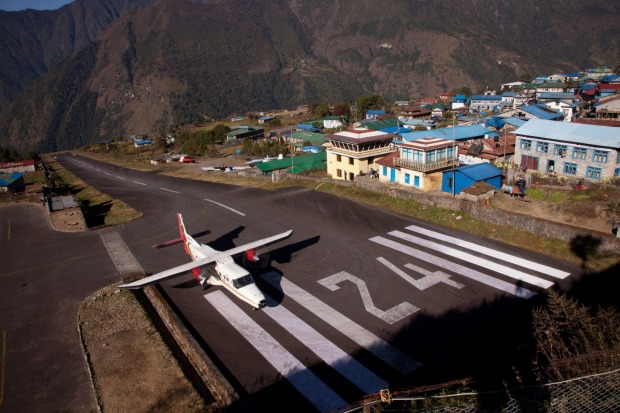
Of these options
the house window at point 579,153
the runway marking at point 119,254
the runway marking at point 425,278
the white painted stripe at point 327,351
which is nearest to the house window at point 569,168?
the house window at point 579,153

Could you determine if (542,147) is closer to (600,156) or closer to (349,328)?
(600,156)

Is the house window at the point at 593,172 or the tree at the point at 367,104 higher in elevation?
the tree at the point at 367,104

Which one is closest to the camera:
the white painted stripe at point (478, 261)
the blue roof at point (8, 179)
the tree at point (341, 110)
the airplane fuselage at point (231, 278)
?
the airplane fuselage at point (231, 278)

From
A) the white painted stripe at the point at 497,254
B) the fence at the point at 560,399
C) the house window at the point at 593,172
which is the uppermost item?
the fence at the point at 560,399

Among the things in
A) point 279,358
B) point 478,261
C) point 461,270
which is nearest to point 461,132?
point 478,261

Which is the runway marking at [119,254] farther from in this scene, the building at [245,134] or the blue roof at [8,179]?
the building at [245,134]
